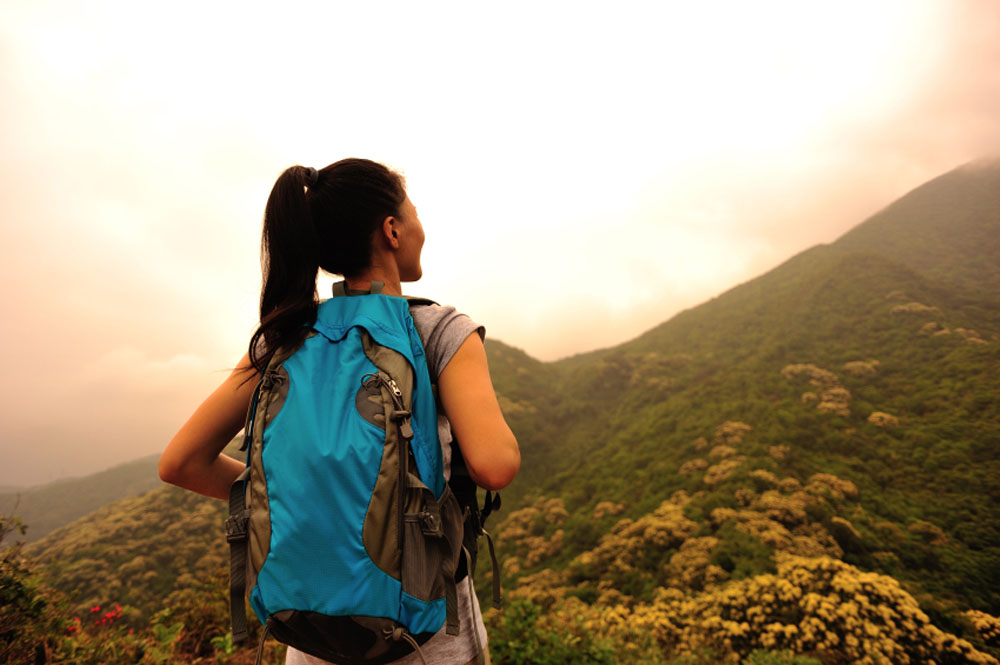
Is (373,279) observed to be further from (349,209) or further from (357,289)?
(349,209)

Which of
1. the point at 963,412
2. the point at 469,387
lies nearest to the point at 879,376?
the point at 963,412

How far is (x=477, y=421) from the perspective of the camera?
1038 millimetres

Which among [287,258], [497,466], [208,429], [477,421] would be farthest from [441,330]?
[208,429]

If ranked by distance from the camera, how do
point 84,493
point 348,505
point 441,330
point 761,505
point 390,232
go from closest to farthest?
1. point 348,505
2. point 441,330
3. point 390,232
4. point 761,505
5. point 84,493

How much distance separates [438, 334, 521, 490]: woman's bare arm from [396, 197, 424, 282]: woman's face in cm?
39

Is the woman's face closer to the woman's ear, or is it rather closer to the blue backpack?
the woman's ear

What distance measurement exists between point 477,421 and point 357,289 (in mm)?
549

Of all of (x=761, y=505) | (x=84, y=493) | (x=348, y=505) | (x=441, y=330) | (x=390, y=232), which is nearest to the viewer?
(x=348, y=505)

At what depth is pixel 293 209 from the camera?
1.18 metres

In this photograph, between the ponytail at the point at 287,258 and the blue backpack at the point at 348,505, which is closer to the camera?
the blue backpack at the point at 348,505

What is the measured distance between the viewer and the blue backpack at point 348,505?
88 centimetres

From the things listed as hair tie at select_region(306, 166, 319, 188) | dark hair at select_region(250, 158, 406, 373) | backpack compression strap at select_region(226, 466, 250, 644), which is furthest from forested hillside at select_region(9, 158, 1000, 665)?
hair tie at select_region(306, 166, 319, 188)

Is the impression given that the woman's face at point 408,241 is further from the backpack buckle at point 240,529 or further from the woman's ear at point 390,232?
the backpack buckle at point 240,529

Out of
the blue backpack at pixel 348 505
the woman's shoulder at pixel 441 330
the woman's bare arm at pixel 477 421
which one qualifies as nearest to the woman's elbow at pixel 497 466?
the woman's bare arm at pixel 477 421
